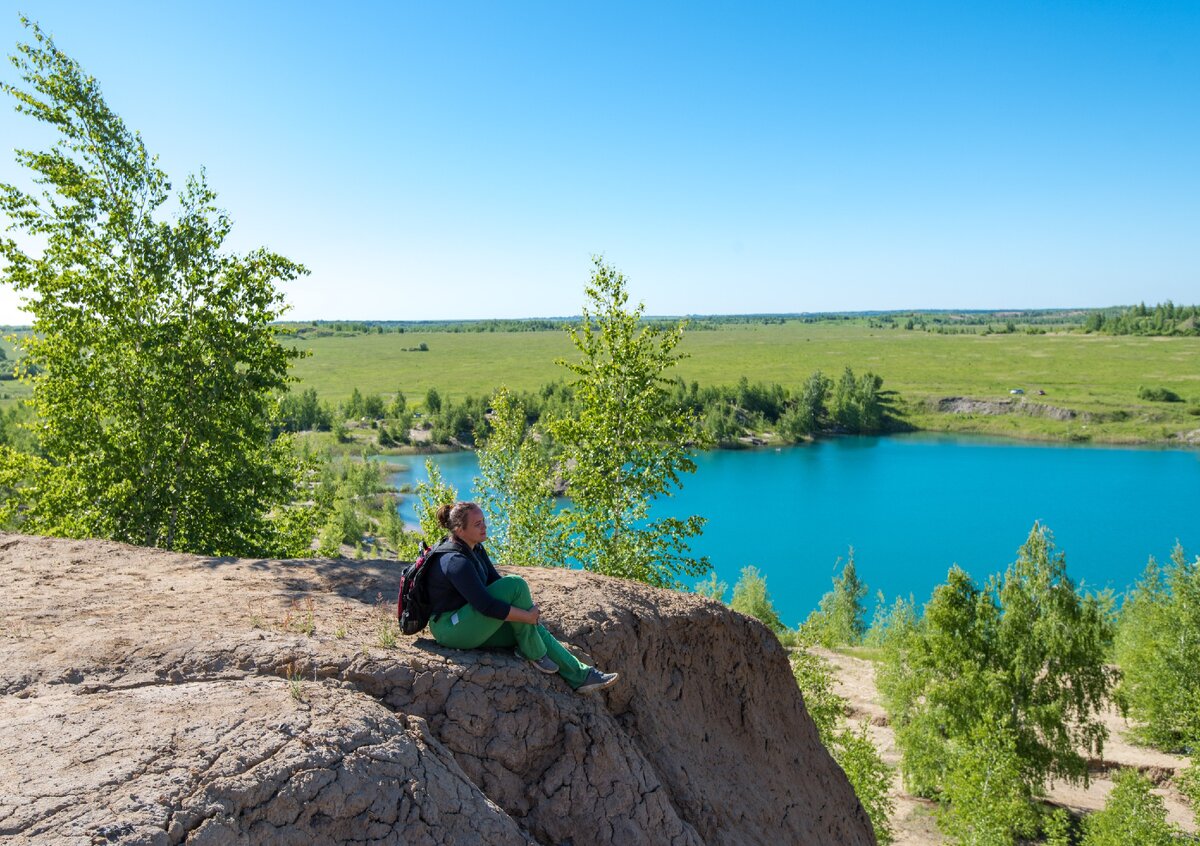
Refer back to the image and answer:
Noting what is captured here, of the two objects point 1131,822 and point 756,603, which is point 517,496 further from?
point 756,603

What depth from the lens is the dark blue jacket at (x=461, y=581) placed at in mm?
5594

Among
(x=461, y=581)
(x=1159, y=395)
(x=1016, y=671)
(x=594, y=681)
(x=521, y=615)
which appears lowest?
(x=1159, y=395)

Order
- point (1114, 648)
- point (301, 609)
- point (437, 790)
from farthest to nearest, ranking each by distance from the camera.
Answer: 1. point (1114, 648)
2. point (301, 609)
3. point (437, 790)

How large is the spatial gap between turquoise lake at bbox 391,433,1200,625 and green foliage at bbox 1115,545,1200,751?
1162 cm

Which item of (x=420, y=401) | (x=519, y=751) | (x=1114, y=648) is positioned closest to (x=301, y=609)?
(x=519, y=751)

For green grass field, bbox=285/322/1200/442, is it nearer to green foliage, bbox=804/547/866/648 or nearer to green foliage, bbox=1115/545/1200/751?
green foliage, bbox=804/547/866/648

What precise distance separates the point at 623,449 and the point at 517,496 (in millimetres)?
4258

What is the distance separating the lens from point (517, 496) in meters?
18.3

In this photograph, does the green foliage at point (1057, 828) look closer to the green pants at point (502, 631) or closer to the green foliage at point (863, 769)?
the green foliage at point (863, 769)

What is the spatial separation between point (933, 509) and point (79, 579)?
219 ft

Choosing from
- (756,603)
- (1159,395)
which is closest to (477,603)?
(756,603)

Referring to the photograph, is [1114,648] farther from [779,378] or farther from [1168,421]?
[779,378]

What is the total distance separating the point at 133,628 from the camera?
6016 mm

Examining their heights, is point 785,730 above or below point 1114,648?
above
